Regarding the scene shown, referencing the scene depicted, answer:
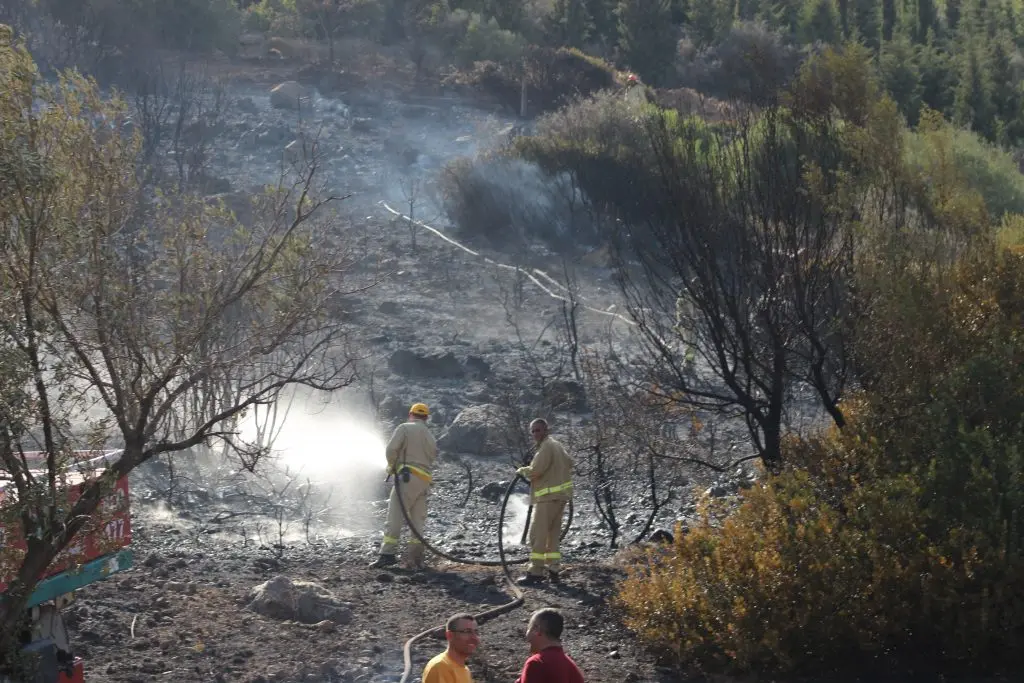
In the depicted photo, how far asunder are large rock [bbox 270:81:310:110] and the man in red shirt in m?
33.7

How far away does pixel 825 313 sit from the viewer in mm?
10906

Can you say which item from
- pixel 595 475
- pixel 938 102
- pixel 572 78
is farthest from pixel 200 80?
pixel 595 475

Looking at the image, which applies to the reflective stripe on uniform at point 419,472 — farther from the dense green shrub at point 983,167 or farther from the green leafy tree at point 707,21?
the green leafy tree at point 707,21

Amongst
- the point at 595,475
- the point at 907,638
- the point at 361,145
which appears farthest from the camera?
the point at 361,145

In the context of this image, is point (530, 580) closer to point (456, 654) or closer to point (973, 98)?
Result: point (456, 654)

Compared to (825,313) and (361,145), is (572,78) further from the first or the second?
(825,313)

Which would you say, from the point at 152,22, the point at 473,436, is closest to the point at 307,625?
the point at 473,436

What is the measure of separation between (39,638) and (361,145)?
3124 centimetres

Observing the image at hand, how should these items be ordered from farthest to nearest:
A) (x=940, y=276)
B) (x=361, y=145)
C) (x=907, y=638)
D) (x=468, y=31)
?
1. (x=468, y=31)
2. (x=361, y=145)
3. (x=940, y=276)
4. (x=907, y=638)

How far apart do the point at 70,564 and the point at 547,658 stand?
2904 mm

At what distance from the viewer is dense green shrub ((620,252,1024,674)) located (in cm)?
743

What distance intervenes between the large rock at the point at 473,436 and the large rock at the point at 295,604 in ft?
26.0

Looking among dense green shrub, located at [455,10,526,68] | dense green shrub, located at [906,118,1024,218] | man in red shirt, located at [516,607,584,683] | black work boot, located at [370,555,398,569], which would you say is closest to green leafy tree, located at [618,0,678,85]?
dense green shrub, located at [455,10,526,68]

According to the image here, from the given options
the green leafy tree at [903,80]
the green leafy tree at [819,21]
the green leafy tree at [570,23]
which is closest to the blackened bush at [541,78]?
the green leafy tree at [570,23]
